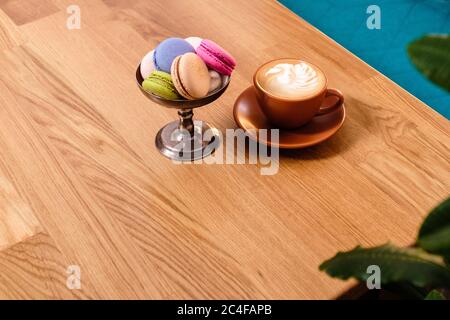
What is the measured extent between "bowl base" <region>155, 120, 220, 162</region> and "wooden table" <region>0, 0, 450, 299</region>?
2 cm

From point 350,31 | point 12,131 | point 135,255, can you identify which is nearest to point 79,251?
point 135,255

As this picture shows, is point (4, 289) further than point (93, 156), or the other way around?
point (93, 156)

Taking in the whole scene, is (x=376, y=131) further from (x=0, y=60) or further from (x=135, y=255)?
(x=0, y=60)

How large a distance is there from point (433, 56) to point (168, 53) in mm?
417

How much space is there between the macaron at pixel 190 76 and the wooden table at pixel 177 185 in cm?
14

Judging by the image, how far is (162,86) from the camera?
905 mm

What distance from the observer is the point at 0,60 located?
1.22 m

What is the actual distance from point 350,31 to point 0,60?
2.94 feet

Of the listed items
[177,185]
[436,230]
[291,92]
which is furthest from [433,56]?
[177,185]

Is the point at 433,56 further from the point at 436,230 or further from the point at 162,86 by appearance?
the point at 162,86

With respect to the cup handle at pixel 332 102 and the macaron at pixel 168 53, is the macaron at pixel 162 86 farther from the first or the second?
the cup handle at pixel 332 102

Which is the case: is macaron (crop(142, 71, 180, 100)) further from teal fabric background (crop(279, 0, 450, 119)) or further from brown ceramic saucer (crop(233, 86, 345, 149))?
teal fabric background (crop(279, 0, 450, 119))

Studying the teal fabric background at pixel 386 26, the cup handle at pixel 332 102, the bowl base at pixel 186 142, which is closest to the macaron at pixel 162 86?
the bowl base at pixel 186 142

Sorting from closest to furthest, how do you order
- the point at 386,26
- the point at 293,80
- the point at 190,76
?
the point at 190,76
the point at 293,80
the point at 386,26
